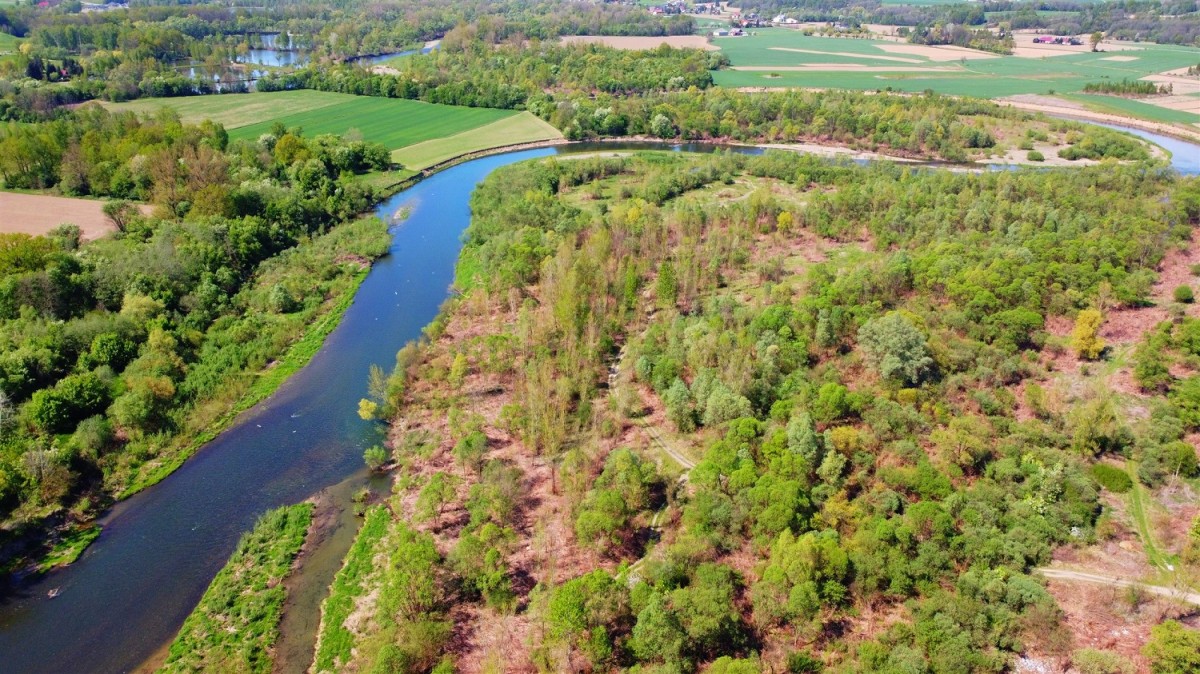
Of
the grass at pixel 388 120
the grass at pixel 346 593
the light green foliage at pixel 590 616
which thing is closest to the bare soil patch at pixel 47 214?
the grass at pixel 388 120

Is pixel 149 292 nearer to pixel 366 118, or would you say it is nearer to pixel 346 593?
pixel 346 593

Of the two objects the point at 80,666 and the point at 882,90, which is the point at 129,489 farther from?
the point at 882,90

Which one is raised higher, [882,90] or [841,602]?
[882,90]

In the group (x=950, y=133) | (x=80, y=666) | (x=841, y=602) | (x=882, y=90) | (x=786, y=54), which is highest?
(x=786, y=54)

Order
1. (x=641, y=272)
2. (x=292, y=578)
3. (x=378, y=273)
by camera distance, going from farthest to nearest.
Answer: (x=378, y=273) → (x=641, y=272) → (x=292, y=578)

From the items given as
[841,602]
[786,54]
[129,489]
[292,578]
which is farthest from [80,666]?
[786,54]

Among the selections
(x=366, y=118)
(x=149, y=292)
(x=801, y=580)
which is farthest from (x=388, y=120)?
(x=801, y=580)
